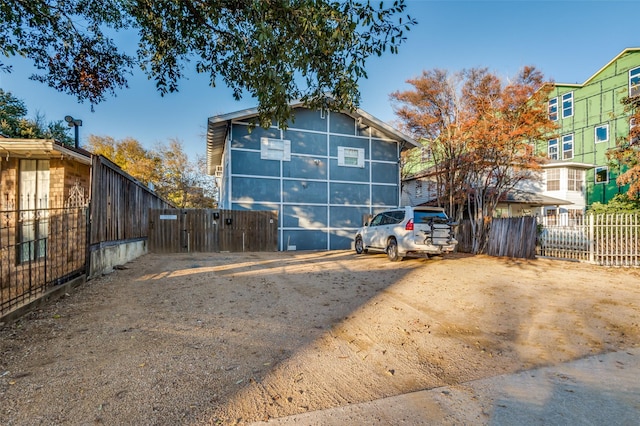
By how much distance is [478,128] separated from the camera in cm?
1301

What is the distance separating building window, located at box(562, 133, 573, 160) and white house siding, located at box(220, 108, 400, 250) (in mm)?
18323

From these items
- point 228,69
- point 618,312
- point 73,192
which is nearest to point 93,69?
point 228,69

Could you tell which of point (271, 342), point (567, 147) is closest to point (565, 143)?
point (567, 147)

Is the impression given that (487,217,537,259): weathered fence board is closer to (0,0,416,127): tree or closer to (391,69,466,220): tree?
(391,69,466,220): tree

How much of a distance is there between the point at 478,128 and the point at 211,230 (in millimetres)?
12588

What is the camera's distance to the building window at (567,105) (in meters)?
26.7

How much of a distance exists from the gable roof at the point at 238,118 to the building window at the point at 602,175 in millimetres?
17126

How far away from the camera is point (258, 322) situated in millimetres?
4383

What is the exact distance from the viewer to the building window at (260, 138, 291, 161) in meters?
16.1

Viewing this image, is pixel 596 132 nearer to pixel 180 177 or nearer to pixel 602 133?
pixel 602 133

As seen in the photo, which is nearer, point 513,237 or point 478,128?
point 513,237

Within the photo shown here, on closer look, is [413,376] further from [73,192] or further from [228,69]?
[73,192]

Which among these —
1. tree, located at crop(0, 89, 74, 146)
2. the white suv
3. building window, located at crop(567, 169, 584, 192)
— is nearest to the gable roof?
the white suv

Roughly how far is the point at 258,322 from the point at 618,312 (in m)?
5.64
